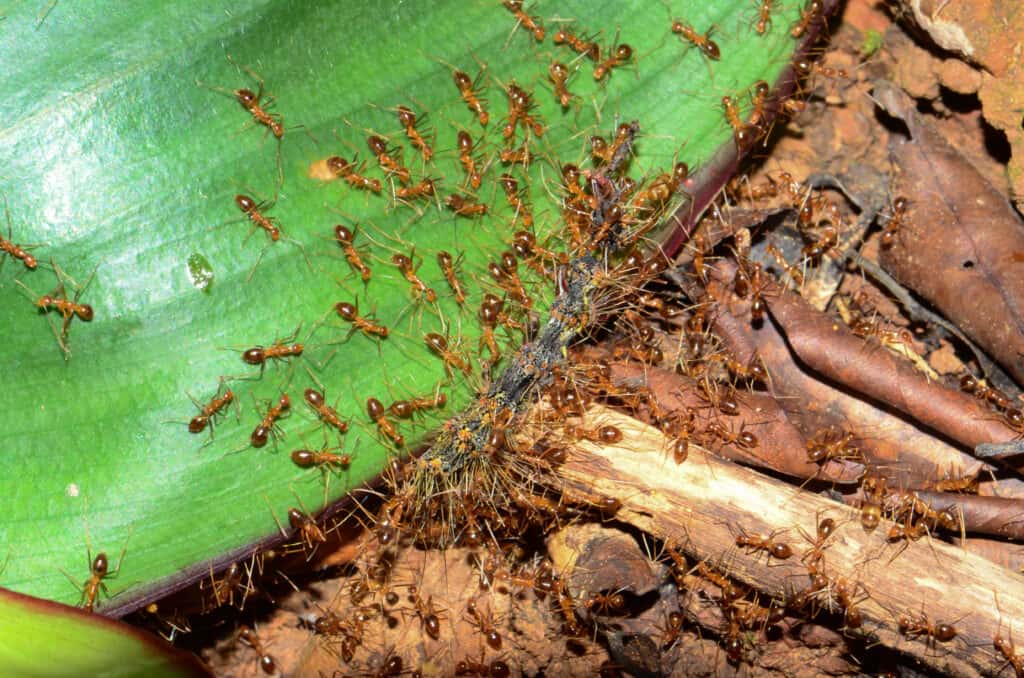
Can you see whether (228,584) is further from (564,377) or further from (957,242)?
(957,242)

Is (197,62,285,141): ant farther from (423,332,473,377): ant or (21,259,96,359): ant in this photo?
(423,332,473,377): ant

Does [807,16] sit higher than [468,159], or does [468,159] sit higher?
[807,16]

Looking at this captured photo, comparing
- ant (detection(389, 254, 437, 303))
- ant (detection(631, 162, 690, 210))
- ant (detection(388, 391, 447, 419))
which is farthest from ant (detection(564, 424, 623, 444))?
ant (detection(631, 162, 690, 210))

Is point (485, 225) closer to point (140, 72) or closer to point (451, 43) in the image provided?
point (451, 43)

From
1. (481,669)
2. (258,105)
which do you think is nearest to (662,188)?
(258,105)

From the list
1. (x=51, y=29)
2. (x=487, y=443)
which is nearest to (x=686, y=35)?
(x=487, y=443)
